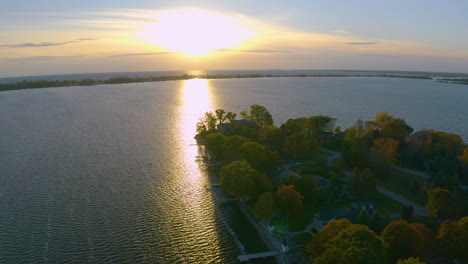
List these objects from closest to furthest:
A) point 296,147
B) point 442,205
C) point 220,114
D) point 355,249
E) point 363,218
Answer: point 355,249, point 363,218, point 442,205, point 296,147, point 220,114

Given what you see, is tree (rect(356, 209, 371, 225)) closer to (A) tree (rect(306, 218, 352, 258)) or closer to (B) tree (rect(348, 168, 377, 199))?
(A) tree (rect(306, 218, 352, 258))

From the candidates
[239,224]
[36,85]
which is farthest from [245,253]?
[36,85]

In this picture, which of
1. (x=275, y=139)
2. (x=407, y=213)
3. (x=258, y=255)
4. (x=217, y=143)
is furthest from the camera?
(x=275, y=139)

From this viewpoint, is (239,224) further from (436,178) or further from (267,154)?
(436,178)

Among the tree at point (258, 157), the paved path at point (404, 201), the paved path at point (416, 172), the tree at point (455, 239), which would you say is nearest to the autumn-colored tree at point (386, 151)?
the paved path at point (416, 172)

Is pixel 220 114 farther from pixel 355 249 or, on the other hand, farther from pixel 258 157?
pixel 355 249

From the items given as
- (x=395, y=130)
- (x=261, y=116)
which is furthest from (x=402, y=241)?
(x=261, y=116)

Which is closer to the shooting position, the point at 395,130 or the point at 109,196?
the point at 109,196
